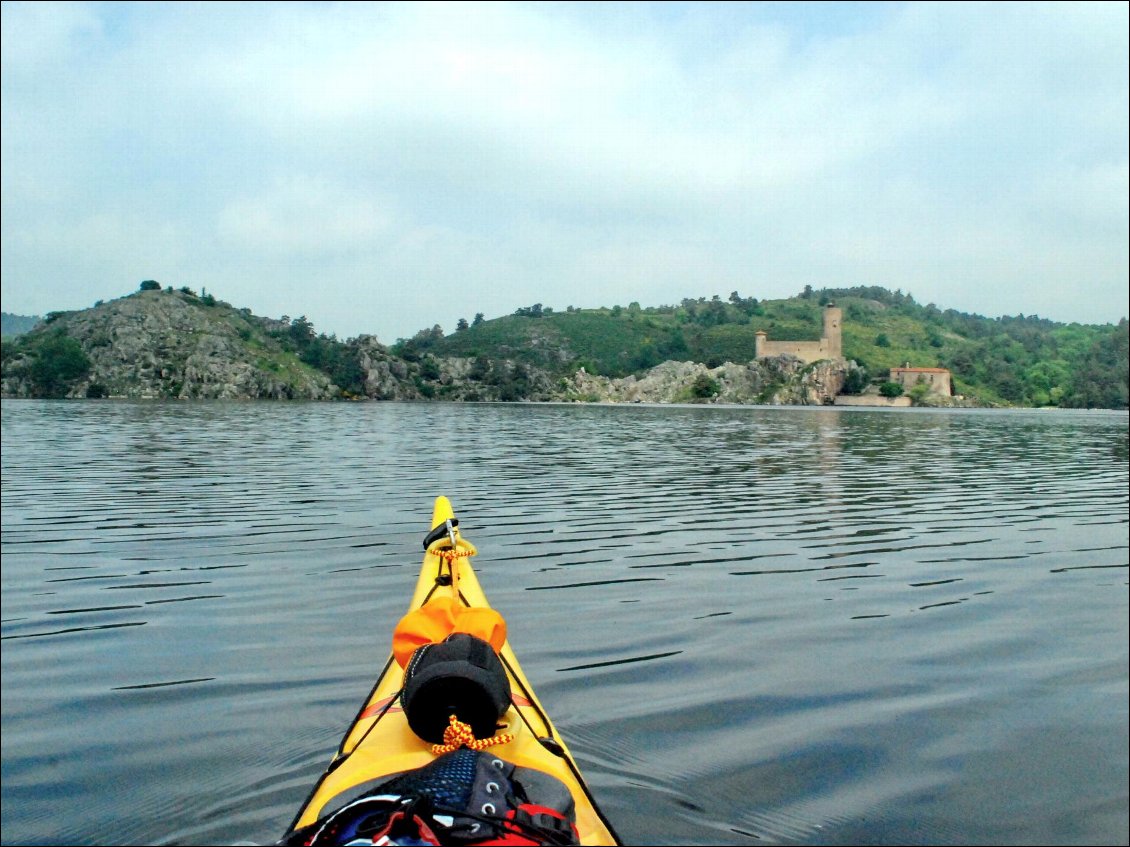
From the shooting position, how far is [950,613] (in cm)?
984

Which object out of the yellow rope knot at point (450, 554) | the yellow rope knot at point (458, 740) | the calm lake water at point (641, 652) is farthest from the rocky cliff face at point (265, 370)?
the yellow rope knot at point (458, 740)

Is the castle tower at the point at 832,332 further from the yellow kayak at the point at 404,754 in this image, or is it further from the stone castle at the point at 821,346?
the yellow kayak at the point at 404,754

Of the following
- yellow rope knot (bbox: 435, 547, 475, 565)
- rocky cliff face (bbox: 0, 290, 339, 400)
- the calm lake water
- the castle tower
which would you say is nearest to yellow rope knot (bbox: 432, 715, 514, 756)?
the calm lake water

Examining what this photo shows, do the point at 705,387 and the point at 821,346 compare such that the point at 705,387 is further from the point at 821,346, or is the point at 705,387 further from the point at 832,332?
the point at 832,332

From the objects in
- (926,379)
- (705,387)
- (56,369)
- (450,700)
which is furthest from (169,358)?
(450,700)

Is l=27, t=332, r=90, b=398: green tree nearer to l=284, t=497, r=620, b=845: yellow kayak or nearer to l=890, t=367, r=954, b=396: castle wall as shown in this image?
l=890, t=367, r=954, b=396: castle wall

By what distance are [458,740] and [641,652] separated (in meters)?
4.48

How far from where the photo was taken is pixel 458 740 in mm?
4156

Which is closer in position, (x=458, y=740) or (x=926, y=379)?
(x=458, y=740)

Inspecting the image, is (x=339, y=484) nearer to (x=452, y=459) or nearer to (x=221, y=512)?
(x=221, y=512)

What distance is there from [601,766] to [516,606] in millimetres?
4557

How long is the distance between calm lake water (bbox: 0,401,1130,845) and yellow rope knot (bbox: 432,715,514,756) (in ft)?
4.03

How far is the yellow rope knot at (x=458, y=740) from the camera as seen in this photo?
415cm

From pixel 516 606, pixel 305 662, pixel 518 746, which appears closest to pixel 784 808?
pixel 518 746
